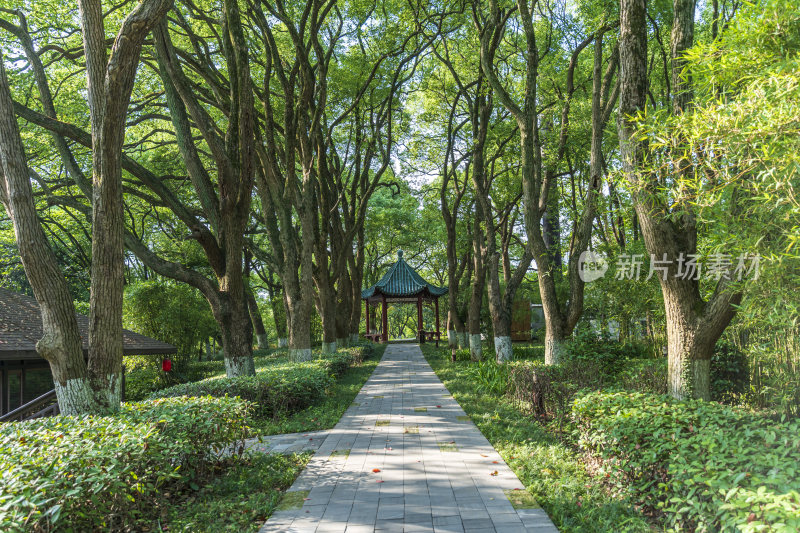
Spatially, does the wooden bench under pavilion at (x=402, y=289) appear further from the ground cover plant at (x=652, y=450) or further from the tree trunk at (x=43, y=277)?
the tree trunk at (x=43, y=277)

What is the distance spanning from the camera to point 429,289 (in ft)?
84.2

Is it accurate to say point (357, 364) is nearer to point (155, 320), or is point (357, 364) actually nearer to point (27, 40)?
point (155, 320)

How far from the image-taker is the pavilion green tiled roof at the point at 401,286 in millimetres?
25172

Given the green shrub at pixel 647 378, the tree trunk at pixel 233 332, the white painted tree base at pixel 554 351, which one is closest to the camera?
the green shrub at pixel 647 378

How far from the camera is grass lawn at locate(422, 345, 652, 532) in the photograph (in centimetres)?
369

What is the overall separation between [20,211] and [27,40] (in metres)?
3.50

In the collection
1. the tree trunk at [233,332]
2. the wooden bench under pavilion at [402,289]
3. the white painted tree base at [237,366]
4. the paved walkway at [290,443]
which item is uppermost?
the wooden bench under pavilion at [402,289]

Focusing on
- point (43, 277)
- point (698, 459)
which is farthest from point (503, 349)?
point (43, 277)

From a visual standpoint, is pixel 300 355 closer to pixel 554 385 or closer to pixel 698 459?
pixel 554 385

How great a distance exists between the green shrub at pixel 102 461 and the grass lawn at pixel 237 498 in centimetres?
20

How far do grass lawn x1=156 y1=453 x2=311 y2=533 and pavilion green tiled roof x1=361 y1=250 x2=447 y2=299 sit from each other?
19565mm

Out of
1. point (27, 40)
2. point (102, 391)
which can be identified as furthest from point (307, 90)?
point (102, 391)

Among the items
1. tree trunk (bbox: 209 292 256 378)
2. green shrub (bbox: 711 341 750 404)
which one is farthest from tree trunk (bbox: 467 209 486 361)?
green shrub (bbox: 711 341 750 404)

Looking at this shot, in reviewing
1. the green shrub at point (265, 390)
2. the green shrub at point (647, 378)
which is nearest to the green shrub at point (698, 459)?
the green shrub at point (647, 378)
